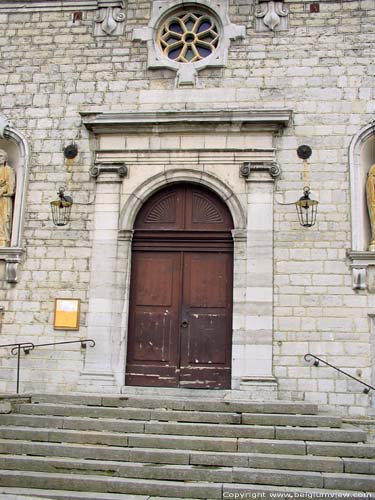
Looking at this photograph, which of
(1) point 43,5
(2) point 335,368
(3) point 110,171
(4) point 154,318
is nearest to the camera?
(2) point 335,368

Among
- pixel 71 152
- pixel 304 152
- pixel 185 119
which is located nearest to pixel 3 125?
pixel 71 152

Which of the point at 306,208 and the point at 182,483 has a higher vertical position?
the point at 306,208

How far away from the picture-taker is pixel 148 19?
10.1 metres

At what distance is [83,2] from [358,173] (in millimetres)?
5579

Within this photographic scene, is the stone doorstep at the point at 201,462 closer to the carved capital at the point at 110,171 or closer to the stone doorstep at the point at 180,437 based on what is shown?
the stone doorstep at the point at 180,437

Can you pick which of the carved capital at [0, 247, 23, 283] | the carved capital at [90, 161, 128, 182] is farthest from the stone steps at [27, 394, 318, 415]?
the carved capital at [90, 161, 128, 182]

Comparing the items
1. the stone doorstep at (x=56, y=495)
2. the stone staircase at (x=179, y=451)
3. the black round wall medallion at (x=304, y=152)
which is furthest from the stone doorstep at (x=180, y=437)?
the black round wall medallion at (x=304, y=152)

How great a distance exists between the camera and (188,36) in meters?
10.1

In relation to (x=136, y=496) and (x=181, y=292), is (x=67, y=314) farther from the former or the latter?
(x=136, y=496)

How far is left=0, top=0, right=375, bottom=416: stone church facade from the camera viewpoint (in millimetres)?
8984

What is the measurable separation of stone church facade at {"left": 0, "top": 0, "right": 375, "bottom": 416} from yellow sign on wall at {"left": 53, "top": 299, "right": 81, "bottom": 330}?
0.18 ft

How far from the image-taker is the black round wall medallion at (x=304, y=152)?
30.9 ft

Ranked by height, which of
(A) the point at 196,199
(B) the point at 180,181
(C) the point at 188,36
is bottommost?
(A) the point at 196,199

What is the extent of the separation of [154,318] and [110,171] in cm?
251
